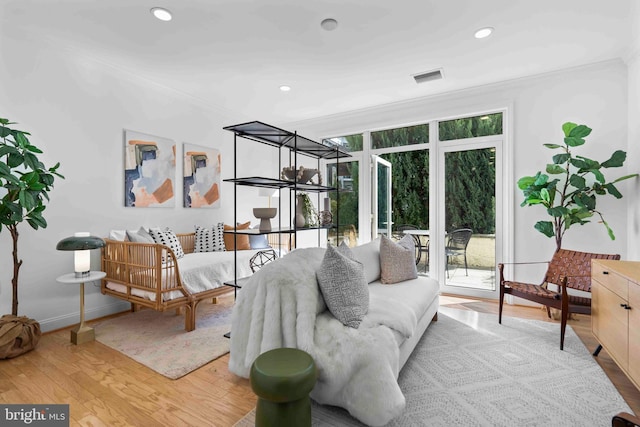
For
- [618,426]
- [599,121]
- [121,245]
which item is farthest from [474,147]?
[121,245]

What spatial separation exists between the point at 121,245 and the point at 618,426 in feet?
11.8

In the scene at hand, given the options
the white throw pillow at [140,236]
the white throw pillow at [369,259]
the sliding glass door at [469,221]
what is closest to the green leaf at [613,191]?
the sliding glass door at [469,221]

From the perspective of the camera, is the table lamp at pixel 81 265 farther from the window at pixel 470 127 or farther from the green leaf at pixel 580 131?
the green leaf at pixel 580 131

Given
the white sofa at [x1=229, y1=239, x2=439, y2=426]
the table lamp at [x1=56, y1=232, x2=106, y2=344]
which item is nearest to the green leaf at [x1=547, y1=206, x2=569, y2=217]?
the white sofa at [x1=229, y1=239, x2=439, y2=426]

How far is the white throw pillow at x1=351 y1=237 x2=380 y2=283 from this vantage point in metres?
2.76

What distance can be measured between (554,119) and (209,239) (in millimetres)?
4386

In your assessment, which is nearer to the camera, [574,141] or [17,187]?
[17,187]

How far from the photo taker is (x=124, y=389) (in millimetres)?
1947

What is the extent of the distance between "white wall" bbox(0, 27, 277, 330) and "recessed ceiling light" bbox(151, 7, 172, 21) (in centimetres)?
121

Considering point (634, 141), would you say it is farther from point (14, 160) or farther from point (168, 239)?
point (14, 160)

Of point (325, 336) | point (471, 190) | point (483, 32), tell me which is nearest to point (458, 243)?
point (471, 190)

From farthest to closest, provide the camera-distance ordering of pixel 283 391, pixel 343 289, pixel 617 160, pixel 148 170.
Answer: pixel 148 170
pixel 617 160
pixel 343 289
pixel 283 391

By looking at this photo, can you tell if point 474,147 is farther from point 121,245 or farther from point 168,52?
point 121,245

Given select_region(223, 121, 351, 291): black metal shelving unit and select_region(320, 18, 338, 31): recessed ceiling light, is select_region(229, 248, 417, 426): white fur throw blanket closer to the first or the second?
select_region(223, 121, 351, 291): black metal shelving unit
